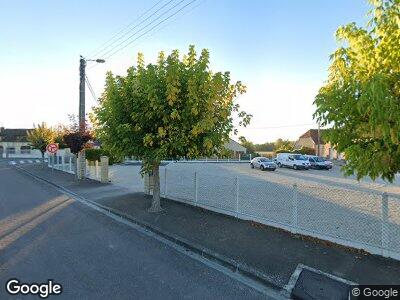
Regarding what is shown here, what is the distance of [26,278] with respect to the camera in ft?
20.1

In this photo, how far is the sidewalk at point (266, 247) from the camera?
20.6ft

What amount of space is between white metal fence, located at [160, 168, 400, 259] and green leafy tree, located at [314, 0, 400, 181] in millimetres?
2421

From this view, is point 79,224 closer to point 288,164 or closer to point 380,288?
point 380,288

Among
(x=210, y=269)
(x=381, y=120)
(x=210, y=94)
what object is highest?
(x=210, y=94)

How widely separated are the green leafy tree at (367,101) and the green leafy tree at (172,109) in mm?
5519

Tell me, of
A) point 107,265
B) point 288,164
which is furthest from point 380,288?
point 288,164

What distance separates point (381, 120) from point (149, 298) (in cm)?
389

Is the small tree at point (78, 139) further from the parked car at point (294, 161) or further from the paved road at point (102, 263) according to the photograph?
the parked car at point (294, 161)

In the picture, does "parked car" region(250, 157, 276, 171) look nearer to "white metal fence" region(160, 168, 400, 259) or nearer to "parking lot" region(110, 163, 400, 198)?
"parking lot" region(110, 163, 400, 198)

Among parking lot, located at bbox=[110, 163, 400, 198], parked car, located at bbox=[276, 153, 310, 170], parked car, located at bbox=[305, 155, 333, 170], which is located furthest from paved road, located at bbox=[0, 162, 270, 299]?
parked car, located at bbox=[305, 155, 333, 170]

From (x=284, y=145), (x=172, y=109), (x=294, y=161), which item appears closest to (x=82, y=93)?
(x=172, y=109)

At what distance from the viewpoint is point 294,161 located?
3891cm

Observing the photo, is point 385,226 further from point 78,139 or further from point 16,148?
point 16,148


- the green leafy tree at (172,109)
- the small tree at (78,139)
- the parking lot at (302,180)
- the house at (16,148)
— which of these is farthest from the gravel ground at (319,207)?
the house at (16,148)
